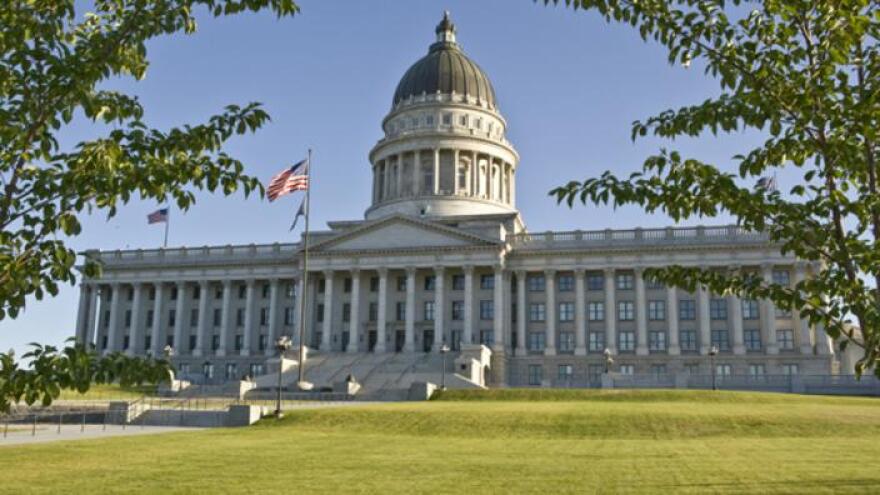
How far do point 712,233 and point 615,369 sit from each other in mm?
17738

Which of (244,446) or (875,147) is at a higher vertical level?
(875,147)

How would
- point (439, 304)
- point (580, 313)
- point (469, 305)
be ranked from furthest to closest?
point (439, 304) < point (580, 313) < point (469, 305)

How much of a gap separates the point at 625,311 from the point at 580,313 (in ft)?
16.0

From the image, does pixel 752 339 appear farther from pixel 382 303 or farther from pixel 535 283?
pixel 382 303

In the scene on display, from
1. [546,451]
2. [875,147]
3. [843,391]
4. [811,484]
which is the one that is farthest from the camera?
[843,391]

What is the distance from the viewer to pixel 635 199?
11.0 meters

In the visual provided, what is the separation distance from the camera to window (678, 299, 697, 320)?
85438 mm

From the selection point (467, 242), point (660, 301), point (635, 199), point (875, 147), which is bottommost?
point (635, 199)

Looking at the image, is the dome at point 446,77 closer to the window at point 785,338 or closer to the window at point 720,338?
the window at point 720,338

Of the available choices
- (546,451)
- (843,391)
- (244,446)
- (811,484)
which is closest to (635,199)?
(811,484)

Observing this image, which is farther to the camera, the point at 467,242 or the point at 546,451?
the point at 467,242

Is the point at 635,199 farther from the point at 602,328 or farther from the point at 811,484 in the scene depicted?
the point at 602,328

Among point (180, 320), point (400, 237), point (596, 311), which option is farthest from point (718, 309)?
point (180, 320)

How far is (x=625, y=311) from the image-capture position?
87625 mm
